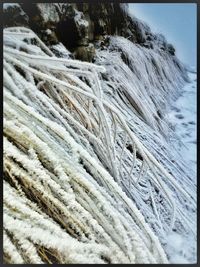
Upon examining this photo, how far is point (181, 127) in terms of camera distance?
127 centimetres

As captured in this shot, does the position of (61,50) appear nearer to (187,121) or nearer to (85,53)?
(85,53)

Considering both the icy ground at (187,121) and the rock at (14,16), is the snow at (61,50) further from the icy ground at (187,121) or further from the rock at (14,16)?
the icy ground at (187,121)

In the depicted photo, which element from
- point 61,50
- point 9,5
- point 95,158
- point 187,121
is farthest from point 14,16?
point 187,121

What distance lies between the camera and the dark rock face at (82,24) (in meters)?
1.21

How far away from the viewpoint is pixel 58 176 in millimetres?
1088

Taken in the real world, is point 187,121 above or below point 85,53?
below

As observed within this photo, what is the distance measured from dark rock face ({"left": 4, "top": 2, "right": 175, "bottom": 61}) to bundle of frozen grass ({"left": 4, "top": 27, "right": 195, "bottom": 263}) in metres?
0.05

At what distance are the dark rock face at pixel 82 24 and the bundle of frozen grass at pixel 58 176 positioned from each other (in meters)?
0.05

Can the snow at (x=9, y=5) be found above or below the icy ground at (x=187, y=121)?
above

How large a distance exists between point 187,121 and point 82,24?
0.43m

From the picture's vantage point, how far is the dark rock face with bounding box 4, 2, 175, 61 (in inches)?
47.5

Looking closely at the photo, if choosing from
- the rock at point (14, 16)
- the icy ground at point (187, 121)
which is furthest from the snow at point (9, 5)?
the icy ground at point (187, 121)

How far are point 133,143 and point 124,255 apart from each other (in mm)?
316

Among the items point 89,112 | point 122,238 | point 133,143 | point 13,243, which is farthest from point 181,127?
point 13,243
